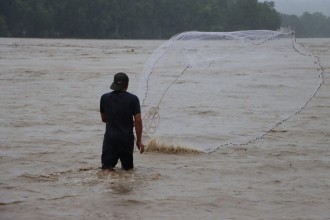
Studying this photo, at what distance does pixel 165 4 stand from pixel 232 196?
97112 millimetres

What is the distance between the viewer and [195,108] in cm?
1069

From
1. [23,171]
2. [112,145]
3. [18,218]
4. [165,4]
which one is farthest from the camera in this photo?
[165,4]

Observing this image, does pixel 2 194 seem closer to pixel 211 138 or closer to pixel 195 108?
pixel 211 138

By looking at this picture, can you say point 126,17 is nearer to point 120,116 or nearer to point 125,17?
point 125,17

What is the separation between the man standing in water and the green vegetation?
76778 millimetres

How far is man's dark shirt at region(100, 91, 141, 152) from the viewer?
699 centimetres

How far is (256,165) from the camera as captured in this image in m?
8.13

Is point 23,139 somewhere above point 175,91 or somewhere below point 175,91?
below

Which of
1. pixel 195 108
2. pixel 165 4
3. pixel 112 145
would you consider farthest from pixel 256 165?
pixel 165 4

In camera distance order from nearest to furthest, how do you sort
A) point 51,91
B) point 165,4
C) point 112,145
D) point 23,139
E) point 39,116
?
1. point 112,145
2. point 23,139
3. point 39,116
4. point 51,91
5. point 165,4

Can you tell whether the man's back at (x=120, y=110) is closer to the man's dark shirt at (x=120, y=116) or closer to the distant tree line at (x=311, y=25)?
the man's dark shirt at (x=120, y=116)

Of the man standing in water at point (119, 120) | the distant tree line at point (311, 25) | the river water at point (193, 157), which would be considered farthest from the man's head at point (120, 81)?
the distant tree line at point (311, 25)

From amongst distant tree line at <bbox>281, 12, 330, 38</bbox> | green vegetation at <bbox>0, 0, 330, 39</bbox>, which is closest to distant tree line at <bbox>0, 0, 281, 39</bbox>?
green vegetation at <bbox>0, 0, 330, 39</bbox>

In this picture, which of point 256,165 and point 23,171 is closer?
point 23,171
